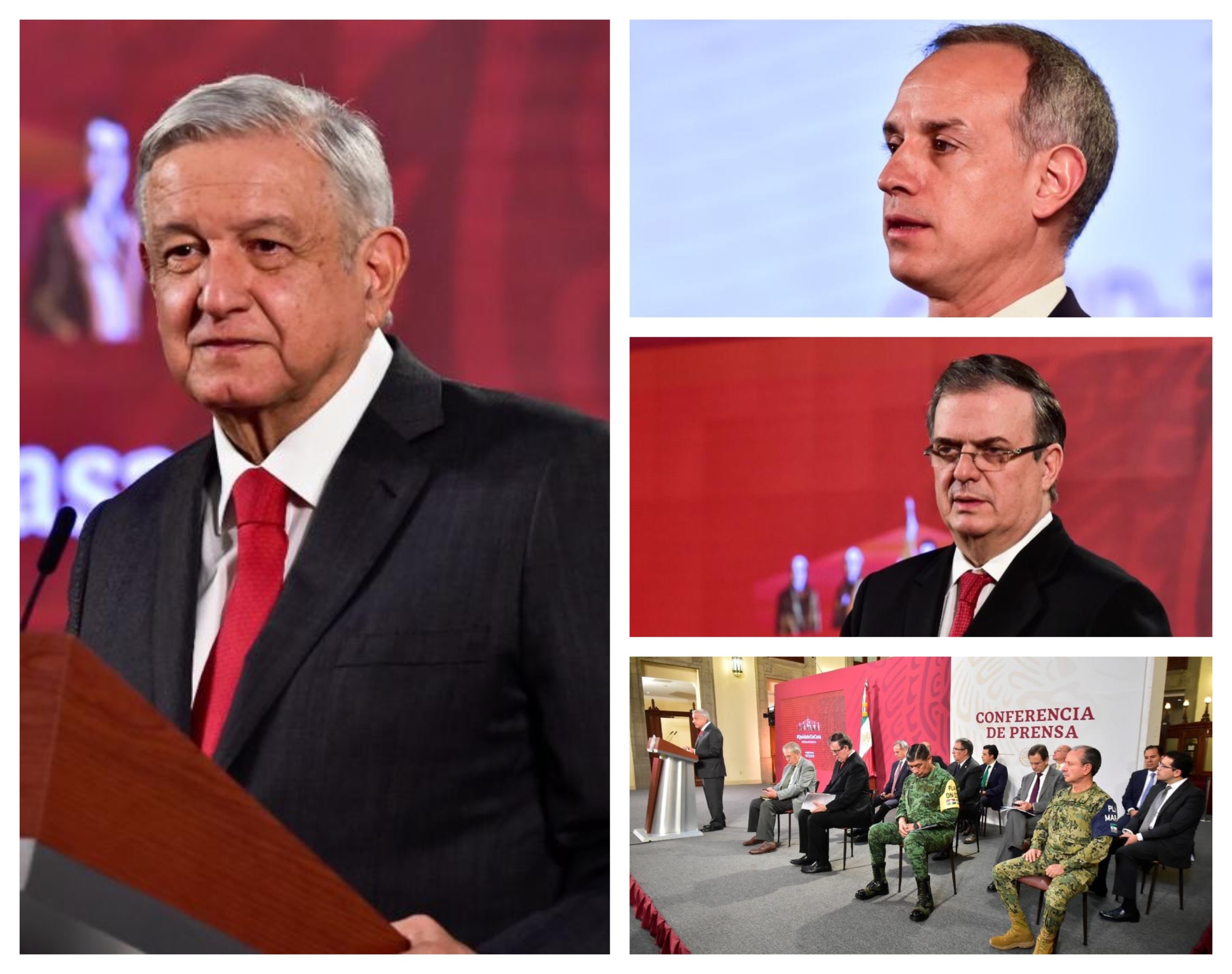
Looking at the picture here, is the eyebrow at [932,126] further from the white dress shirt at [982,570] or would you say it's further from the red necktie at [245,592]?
the red necktie at [245,592]

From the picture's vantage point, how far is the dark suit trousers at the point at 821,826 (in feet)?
9.39

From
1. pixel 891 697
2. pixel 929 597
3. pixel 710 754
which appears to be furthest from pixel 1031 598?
pixel 710 754

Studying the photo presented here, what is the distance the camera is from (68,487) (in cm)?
277

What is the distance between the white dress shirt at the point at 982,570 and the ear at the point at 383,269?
3.77 ft

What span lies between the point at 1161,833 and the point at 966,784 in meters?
0.36

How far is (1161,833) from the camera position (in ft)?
9.18

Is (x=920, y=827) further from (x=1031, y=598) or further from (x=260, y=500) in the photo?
(x=260, y=500)

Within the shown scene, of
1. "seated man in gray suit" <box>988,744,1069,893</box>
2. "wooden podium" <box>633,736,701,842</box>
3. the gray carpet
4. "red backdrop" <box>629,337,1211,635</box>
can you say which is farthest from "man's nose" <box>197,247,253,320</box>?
"seated man in gray suit" <box>988,744,1069,893</box>

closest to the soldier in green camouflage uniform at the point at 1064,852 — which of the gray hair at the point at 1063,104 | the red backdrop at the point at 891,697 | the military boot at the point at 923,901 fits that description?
the military boot at the point at 923,901

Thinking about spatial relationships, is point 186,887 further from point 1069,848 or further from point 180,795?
point 1069,848

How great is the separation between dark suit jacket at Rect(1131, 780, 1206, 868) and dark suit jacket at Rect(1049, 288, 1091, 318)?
905mm
